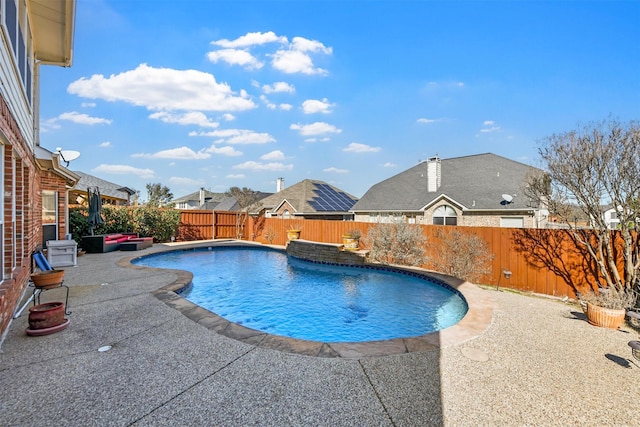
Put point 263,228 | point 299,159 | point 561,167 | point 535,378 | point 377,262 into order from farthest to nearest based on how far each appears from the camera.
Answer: point 299,159 → point 263,228 → point 377,262 → point 561,167 → point 535,378

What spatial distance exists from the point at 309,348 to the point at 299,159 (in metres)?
30.2

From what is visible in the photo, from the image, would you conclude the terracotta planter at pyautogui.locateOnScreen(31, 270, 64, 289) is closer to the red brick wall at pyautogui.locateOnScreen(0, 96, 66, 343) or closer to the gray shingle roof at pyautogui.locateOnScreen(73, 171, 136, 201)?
the red brick wall at pyautogui.locateOnScreen(0, 96, 66, 343)

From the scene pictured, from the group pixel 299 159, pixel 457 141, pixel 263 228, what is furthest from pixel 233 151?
pixel 457 141

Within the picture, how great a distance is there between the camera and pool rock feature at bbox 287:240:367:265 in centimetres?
1264

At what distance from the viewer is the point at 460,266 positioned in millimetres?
9711

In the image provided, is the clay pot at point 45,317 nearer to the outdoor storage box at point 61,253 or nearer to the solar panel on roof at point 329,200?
the outdoor storage box at point 61,253

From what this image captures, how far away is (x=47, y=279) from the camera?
5605mm

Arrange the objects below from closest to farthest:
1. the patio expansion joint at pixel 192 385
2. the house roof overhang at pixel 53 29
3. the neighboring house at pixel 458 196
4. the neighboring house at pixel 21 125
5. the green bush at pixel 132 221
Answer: the patio expansion joint at pixel 192 385 → the neighboring house at pixel 21 125 → the house roof overhang at pixel 53 29 → the green bush at pixel 132 221 → the neighboring house at pixel 458 196

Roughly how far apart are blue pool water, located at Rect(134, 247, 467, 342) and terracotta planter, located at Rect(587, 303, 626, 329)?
7.52 ft

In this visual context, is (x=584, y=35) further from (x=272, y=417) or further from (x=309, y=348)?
(x=272, y=417)

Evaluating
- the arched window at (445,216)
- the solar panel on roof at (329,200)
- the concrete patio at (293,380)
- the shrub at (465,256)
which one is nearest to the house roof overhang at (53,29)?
the concrete patio at (293,380)

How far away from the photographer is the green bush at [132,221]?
13.9m

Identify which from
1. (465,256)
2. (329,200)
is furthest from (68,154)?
(329,200)

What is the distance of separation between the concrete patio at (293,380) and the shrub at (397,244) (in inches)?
239
